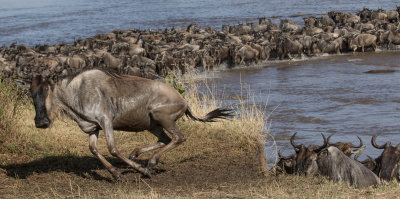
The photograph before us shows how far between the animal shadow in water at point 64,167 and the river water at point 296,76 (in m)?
3.33

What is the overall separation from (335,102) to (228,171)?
7927 millimetres

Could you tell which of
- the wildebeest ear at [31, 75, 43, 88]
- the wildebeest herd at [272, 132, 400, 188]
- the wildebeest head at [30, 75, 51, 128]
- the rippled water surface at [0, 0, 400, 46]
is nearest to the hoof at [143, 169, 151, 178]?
the wildebeest head at [30, 75, 51, 128]

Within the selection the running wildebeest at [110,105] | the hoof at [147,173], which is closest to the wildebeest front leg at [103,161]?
the running wildebeest at [110,105]

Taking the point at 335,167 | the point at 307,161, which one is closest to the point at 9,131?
the point at 307,161

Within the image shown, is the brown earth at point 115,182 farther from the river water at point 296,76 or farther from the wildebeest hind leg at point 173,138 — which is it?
the river water at point 296,76

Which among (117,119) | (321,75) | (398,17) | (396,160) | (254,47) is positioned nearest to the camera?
(117,119)

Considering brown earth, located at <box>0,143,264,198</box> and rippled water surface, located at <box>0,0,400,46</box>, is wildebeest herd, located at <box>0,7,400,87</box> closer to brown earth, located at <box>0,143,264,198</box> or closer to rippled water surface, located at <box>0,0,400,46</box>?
rippled water surface, located at <box>0,0,400,46</box>

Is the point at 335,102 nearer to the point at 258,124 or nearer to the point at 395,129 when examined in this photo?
the point at 395,129

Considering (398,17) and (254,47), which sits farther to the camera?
(398,17)

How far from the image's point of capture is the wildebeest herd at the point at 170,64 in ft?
26.3

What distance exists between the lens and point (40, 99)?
779cm

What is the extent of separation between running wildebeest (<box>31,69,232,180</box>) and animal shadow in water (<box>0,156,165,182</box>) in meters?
0.51

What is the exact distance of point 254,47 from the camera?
23.3 m

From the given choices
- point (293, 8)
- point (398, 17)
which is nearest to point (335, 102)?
point (398, 17)
